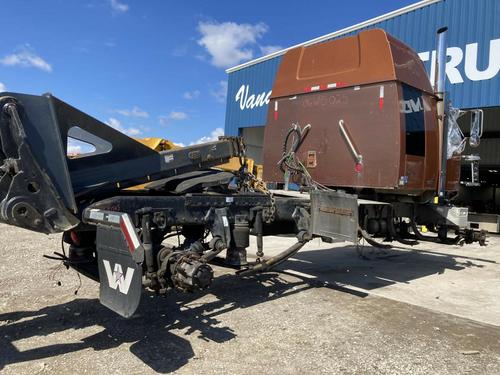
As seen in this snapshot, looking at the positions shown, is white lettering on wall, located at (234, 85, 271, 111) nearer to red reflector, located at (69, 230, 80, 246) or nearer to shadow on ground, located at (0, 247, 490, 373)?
A: shadow on ground, located at (0, 247, 490, 373)

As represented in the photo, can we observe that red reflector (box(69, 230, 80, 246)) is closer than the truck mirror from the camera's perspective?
Yes

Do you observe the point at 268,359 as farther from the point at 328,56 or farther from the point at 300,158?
the point at 328,56

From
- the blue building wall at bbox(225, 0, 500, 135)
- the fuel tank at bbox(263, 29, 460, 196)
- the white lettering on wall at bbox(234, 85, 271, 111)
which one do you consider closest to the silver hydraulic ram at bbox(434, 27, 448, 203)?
the fuel tank at bbox(263, 29, 460, 196)

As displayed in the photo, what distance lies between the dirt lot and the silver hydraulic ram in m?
1.54

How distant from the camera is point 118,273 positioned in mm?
3582

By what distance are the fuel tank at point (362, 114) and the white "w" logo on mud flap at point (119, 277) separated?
337 centimetres

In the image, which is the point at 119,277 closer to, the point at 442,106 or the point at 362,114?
the point at 362,114

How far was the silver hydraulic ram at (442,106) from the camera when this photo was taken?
648cm

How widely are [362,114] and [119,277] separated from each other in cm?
369

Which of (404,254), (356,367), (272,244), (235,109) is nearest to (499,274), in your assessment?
(404,254)

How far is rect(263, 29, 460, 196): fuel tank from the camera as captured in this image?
220 inches

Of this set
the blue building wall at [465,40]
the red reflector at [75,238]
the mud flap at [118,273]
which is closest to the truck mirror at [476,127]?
the mud flap at [118,273]

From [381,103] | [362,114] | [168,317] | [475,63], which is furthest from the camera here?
[475,63]

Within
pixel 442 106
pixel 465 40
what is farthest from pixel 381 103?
pixel 465 40
